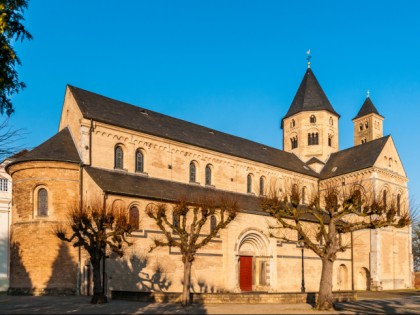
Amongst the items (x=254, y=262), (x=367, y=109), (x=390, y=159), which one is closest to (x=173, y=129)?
(x=254, y=262)

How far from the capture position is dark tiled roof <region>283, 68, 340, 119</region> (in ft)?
182

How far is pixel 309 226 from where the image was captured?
42.5m

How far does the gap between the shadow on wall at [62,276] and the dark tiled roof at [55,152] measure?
6.30 m

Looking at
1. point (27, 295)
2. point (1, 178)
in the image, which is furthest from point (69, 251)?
point (1, 178)

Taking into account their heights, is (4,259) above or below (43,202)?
below

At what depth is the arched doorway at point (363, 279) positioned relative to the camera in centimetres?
4502

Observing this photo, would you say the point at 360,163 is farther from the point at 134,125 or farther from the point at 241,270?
the point at 134,125

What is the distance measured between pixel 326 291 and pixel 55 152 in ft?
66.4

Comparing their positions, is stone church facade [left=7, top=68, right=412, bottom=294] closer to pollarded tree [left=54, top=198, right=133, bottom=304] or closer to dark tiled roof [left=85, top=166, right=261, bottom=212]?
dark tiled roof [left=85, top=166, right=261, bottom=212]

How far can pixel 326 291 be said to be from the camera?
21328 mm

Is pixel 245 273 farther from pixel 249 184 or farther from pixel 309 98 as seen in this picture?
pixel 309 98

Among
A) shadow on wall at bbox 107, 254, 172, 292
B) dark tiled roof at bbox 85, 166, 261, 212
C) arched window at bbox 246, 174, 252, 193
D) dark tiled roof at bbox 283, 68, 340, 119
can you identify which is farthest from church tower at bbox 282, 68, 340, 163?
shadow on wall at bbox 107, 254, 172, 292

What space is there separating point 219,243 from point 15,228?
566 inches

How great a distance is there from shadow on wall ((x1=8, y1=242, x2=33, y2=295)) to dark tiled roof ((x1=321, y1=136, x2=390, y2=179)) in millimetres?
32069
